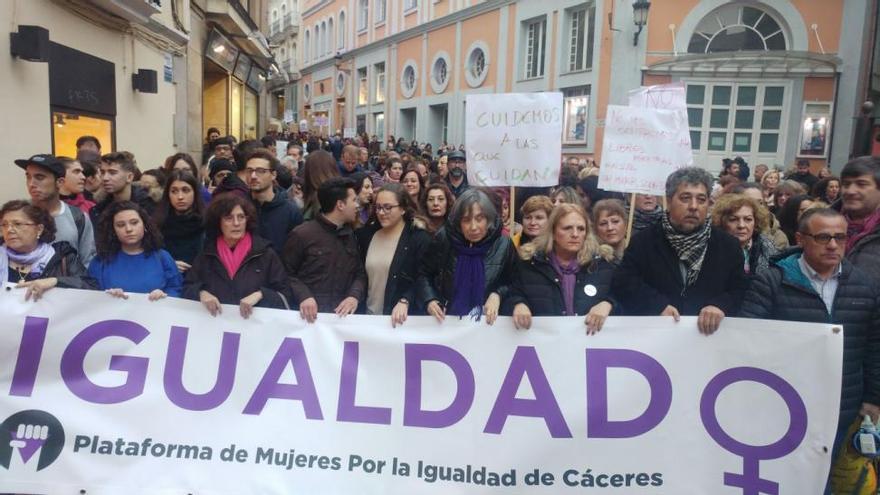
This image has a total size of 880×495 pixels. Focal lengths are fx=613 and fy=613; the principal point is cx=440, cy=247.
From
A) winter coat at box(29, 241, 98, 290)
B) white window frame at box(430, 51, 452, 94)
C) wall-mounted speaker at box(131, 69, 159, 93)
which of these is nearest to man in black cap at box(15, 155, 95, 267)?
winter coat at box(29, 241, 98, 290)

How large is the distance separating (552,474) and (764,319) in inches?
49.1

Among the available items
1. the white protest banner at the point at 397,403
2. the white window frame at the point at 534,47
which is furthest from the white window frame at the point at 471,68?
the white protest banner at the point at 397,403

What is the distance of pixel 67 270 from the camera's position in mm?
3375

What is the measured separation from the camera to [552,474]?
2.89 meters

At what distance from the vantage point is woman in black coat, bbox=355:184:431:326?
3713 millimetres

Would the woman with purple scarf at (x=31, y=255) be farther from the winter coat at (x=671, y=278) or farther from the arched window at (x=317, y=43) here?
the arched window at (x=317, y=43)

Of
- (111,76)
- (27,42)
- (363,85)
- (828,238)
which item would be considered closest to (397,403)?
(828,238)

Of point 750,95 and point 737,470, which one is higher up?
point 750,95

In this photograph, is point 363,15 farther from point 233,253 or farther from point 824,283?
point 824,283

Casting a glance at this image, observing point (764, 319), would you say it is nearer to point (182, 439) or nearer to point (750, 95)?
point (182, 439)

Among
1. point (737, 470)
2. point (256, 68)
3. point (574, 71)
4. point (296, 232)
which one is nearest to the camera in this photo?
point (737, 470)

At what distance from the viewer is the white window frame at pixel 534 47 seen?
19391 mm

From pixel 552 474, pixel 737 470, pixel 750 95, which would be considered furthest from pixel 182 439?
pixel 750 95

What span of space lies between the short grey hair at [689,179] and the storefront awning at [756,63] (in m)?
14.1
